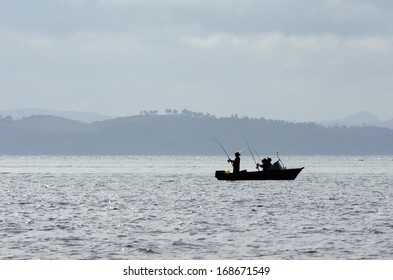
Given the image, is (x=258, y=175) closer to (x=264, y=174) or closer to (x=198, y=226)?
(x=264, y=174)

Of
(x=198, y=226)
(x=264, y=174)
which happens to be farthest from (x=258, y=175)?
(x=198, y=226)

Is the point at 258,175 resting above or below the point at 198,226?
above

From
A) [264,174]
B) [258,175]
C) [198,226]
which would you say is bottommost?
[198,226]

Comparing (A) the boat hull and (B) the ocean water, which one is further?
(A) the boat hull

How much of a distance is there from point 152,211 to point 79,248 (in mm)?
18950

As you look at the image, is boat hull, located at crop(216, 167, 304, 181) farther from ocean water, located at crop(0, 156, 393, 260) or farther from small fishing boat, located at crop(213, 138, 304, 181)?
ocean water, located at crop(0, 156, 393, 260)

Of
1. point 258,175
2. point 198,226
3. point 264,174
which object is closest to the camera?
point 198,226

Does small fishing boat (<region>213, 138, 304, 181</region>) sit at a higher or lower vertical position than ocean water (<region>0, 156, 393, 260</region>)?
higher

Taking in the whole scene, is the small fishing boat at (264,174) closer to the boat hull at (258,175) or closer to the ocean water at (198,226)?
the boat hull at (258,175)

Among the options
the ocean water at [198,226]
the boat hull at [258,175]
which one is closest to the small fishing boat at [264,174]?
the boat hull at [258,175]

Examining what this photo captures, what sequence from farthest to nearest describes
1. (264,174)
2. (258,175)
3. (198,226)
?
(264,174), (258,175), (198,226)

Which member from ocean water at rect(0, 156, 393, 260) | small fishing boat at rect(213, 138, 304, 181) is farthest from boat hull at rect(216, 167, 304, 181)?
ocean water at rect(0, 156, 393, 260)
